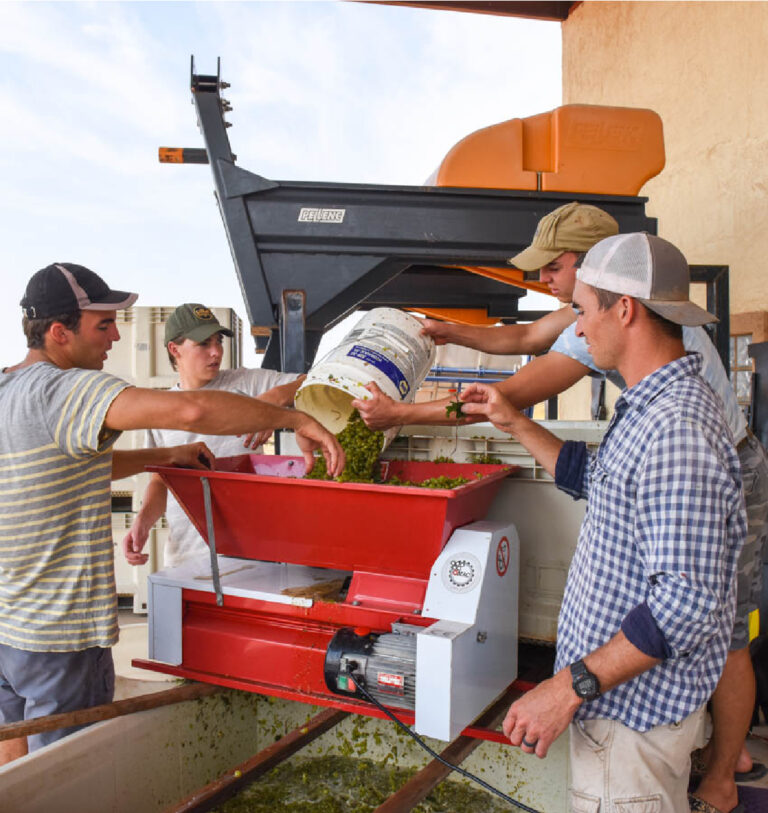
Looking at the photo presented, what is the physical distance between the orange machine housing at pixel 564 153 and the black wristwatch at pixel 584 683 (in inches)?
81.8

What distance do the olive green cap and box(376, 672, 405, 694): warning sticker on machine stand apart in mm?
1737

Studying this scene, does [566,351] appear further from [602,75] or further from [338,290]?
[602,75]

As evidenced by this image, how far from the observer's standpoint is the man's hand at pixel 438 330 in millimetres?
2512

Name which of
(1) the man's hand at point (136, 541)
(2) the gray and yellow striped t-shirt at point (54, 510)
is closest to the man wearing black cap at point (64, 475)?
(2) the gray and yellow striped t-shirt at point (54, 510)

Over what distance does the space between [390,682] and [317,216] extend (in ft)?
5.79

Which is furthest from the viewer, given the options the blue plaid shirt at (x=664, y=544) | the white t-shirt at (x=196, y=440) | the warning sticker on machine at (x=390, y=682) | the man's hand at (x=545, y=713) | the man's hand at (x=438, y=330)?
the white t-shirt at (x=196, y=440)

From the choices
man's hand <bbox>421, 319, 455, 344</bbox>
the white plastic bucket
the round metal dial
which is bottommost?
the round metal dial

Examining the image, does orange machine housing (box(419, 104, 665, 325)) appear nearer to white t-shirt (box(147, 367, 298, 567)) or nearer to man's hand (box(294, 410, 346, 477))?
white t-shirt (box(147, 367, 298, 567))

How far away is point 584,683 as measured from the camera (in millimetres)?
1452

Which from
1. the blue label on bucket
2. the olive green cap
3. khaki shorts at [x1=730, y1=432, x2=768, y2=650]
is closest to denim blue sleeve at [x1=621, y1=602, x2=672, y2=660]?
khaki shorts at [x1=730, y1=432, x2=768, y2=650]

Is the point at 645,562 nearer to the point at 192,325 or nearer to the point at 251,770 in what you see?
the point at 251,770

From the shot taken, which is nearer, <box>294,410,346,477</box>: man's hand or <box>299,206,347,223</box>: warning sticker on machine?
<box>294,410,346,477</box>: man's hand

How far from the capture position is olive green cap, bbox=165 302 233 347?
10.2 ft

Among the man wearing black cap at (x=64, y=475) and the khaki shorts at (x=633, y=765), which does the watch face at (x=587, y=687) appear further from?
the man wearing black cap at (x=64, y=475)
